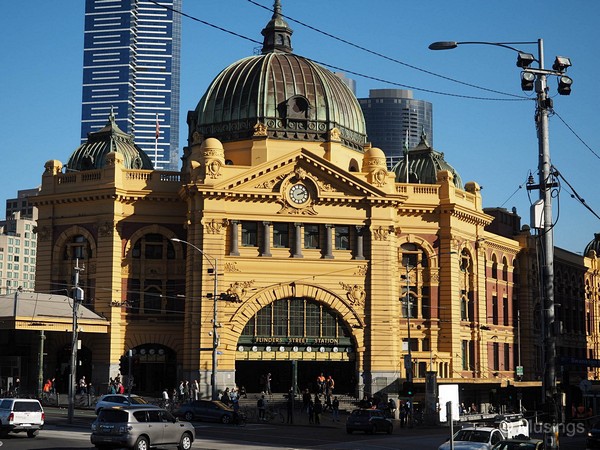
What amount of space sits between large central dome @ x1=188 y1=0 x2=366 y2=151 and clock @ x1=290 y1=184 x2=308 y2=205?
7290 millimetres

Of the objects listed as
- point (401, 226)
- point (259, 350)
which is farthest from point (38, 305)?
point (401, 226)

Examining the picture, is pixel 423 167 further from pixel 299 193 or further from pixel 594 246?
pixel 594 246

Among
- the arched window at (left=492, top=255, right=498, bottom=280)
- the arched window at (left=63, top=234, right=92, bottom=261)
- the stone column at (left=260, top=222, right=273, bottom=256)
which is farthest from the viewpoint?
the arched window at (left=492, top=255, right=498, bottom=280)

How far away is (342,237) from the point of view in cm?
7875

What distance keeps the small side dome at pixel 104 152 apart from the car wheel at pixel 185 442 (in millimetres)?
49492

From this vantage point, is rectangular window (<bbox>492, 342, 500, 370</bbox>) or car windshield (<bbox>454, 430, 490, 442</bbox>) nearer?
car windshield (<bbox>454, 430, 490, 442</bbox>)

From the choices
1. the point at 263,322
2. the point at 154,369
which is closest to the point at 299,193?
the point at 263,322

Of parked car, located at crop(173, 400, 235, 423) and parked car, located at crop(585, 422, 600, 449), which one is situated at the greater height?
parked car, located at crop(173, 400, 235, 423)

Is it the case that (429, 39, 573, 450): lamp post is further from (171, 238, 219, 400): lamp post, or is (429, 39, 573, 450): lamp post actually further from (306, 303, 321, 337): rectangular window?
(306, 303, 321, 337): rectangular window

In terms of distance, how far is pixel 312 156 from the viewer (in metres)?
77.1

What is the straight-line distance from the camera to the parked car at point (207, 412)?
192 ft

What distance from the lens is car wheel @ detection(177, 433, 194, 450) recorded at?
1559 inches

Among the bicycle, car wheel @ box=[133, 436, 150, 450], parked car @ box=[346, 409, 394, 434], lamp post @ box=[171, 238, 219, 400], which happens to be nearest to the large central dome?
lamp post @ box=[171, 238, 219, 400]

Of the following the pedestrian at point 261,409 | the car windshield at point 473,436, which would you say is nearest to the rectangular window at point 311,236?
the pedestrian at point 261,409
